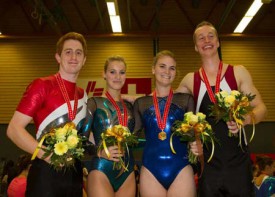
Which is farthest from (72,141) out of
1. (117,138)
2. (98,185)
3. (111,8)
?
(111,8)

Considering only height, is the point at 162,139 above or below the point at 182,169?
above

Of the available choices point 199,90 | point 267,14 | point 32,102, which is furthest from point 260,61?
point 32,102

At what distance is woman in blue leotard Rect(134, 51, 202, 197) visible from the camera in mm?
3619

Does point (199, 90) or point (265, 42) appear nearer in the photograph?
point (199, 90)

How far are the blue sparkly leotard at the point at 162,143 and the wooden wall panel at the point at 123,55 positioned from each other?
10.6m

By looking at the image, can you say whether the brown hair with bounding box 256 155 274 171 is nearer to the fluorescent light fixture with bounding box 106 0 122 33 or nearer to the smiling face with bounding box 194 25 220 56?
the smiling face with bounding box 194 25 220 56

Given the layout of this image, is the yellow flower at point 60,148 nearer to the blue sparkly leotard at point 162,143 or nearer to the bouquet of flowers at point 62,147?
the bouquet of flowers at point 62,147

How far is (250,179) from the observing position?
3480 mm

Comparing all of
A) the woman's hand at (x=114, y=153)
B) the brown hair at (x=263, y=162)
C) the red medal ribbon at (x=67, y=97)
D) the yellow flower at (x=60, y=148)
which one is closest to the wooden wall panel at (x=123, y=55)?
the brown hair at (x=263, y=162)

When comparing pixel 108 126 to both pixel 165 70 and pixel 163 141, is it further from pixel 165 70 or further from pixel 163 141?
pixel 165 70

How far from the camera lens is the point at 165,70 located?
159 inches

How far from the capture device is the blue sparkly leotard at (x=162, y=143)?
12.1ft

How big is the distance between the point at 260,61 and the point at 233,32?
1.68 metres

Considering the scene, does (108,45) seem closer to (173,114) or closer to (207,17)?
(207,17)
